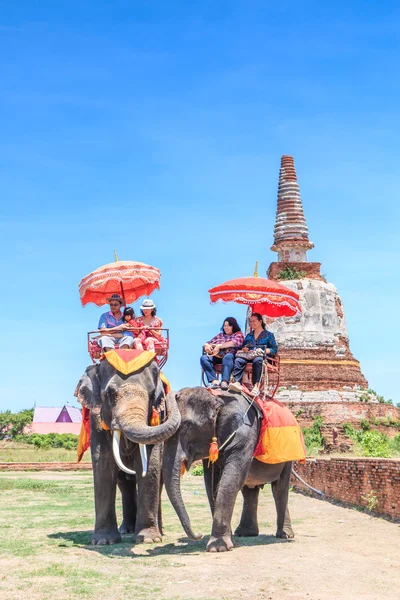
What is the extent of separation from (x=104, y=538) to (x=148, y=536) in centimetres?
58

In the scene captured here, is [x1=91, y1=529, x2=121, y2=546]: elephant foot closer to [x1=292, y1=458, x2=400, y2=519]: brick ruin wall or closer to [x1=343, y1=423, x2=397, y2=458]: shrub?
[x1=292, y1=458, x2=400, y2=519]: brick ruin wall

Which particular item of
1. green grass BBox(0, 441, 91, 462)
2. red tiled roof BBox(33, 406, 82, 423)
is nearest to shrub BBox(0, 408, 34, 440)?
red tiled roof BBox(33, 406, 82, 423)

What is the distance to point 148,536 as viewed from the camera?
1118 cm

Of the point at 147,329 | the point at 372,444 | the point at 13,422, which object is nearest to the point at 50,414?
the point at 13,422

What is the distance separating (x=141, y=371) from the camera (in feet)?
35.6

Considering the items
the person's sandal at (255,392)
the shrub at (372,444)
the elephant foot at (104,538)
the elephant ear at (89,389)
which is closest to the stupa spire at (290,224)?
the shrub at (372,444)

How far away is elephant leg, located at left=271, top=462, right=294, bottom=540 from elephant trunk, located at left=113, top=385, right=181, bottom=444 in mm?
2709

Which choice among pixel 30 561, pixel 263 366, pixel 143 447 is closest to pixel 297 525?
pixel 263 366

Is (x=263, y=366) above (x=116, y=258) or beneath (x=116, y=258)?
beneath

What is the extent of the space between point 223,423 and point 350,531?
3489mm

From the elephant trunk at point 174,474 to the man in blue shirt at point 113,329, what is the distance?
6.20ft

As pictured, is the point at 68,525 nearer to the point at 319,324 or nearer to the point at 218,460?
the point at 218,460

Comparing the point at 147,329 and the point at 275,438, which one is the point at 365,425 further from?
the point at 147,329

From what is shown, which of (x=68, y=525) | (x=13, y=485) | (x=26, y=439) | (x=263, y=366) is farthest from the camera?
(x=26, y=439)
